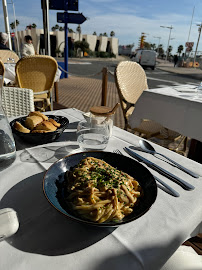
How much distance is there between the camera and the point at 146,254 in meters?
0.55

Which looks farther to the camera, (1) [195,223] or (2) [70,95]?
(2) [70,95]

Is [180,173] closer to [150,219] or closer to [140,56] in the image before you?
[150,219]

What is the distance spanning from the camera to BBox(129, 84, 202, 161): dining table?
6.99 feet

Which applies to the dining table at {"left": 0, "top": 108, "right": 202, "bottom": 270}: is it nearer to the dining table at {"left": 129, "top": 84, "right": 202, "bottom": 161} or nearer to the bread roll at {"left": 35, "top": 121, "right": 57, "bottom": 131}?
the bread roll at {"left": 35, "top": 121, "right": 57, "bottom": 131}

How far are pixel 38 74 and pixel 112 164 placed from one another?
347 cm

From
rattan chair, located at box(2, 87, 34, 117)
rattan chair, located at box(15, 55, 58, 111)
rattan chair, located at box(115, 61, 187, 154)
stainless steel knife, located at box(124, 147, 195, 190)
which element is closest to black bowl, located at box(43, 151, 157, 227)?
stainless steel knife, located at box(124, 147, 195, 190)

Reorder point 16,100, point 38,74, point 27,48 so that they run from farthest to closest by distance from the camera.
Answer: point 27,48, point 38,74, point 16,100

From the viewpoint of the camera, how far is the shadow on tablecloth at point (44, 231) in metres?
0.56

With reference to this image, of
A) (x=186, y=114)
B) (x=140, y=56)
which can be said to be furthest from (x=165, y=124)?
(x=140, y=56)

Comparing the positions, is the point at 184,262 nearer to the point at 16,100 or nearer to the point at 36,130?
the point at 36,130

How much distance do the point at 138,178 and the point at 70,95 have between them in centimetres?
685

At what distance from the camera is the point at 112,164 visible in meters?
0.90

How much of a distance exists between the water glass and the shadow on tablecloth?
370mm

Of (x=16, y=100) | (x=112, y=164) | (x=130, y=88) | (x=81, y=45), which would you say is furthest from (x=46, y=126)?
(x=81, y=45)
